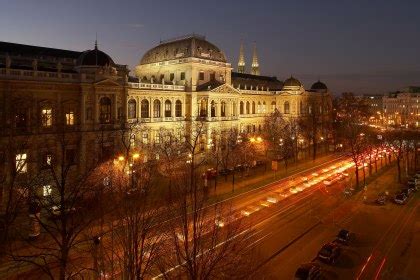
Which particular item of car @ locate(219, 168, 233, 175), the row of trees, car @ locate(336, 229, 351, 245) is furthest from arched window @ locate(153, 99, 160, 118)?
car @ locate(336, 229, 351, 245)

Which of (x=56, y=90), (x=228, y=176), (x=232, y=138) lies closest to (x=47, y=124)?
(x=56, y=90)

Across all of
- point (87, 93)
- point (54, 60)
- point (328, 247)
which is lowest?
point (328, 247)

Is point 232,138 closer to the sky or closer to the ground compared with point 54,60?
closer to the ground

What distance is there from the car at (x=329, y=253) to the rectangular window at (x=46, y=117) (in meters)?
36.8

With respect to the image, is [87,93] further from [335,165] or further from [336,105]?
[336,105]

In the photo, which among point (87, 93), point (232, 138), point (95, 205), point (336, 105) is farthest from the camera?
point (336, 105)

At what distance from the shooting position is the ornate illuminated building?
46.7 m

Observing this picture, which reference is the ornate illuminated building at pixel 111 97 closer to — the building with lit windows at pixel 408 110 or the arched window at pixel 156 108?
the arched window at pixel 156 108

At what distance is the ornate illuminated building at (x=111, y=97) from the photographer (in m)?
46.7

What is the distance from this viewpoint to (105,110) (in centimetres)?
5769

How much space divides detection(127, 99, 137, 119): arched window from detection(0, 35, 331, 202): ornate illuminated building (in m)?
0.18

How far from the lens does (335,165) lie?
73.1 m

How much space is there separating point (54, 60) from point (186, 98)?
27.2m

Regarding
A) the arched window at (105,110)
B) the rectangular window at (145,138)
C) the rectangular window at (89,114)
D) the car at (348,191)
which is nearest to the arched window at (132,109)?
the rectangular window at (145,138)
